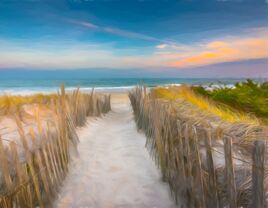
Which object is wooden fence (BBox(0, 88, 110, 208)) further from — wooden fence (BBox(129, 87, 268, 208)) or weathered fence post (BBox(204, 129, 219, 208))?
weathered fence post (BBox(204, 129, 219, 208))

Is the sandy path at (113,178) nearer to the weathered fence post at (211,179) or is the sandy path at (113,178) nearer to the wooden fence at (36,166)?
the wooden fence at (36,166)

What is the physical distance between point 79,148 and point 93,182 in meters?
1.43

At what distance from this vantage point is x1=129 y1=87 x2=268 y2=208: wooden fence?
1.73 m

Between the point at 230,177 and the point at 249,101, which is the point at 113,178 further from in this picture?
the point at 230,177

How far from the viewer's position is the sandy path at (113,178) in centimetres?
346

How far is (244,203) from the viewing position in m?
1.98

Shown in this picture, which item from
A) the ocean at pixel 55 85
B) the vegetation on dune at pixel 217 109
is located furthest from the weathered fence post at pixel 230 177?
the ocean at pixel 55 85

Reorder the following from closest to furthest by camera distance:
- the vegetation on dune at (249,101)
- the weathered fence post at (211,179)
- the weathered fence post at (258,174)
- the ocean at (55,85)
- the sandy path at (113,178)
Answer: the weathered fence post at (258,174) → the weathered fence post at (211,179) → the sandy path at (113,178) → the vegetation on dune at (249,101) → the ocean at (55,85)

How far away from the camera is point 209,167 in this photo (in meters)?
2.26

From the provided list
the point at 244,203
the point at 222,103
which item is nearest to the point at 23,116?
the point at 222,103

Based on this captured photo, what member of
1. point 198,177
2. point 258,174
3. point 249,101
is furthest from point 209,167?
point 249,101

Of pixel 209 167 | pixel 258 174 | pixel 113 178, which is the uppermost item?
pixel 258 174

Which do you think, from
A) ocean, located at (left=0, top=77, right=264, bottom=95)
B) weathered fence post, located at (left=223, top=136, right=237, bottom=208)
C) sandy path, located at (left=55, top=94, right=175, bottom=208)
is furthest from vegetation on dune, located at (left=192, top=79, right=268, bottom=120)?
ocean, located at (left=0, top=77, right=264, bottom=95)

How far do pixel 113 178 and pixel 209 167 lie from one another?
82.0 inches
